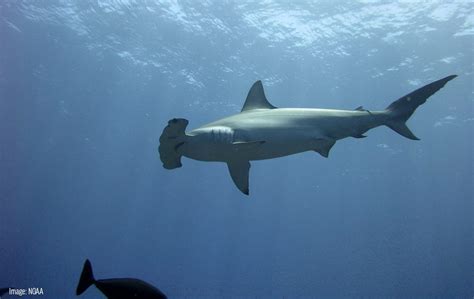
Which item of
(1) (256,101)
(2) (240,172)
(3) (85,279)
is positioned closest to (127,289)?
(3) (85,279)

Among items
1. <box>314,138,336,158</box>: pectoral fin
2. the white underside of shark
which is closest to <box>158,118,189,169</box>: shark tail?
the white underside of shark

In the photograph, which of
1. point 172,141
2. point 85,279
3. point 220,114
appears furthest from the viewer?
point 220,114

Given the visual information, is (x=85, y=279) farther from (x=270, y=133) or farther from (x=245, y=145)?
(x=270, y=133)

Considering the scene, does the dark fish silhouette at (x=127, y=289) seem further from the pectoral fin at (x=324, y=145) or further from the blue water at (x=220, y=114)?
the blue water at (x=220, y=114)

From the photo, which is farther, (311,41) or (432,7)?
(311,41)

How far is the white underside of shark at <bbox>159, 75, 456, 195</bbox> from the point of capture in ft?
17.4

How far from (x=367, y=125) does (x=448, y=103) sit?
24511 mm

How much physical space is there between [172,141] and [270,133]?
1.51 meters

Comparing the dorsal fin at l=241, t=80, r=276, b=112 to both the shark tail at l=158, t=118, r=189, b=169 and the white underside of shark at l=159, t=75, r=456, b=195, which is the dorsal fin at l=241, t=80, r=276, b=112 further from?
the shark tail at l=158, t=118, r=189, b=169

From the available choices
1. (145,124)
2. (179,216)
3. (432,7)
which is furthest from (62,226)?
(432,7)

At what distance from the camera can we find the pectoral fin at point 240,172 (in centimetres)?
614

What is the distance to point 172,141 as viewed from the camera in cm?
518

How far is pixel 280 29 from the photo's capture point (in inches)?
802

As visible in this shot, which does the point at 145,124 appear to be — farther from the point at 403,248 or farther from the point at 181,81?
the point at 403,248
